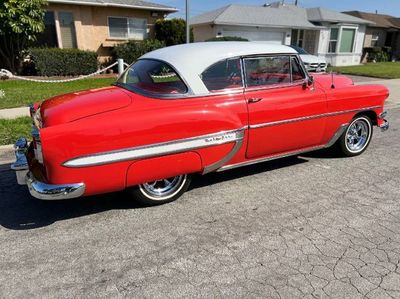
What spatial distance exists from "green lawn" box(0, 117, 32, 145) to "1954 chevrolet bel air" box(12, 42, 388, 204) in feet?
7.59

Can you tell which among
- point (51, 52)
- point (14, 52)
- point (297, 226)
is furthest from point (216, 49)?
point (14, 52)

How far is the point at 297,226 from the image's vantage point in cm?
343

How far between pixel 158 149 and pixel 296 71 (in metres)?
2.25

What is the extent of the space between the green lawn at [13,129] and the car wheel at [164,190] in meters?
3.25

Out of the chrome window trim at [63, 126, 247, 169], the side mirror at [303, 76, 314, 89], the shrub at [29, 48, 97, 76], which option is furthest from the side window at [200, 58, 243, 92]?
the shrub at [29, 48, 97, 76]

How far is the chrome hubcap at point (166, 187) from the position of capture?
3.80m

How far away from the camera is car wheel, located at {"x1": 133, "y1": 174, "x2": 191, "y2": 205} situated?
3750 millimetres

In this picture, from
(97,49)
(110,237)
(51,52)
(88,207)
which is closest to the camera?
(110,237)

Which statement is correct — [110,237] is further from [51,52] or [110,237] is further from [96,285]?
[51,52]

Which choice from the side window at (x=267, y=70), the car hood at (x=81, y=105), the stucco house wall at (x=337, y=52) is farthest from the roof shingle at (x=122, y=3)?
the side window at (x=267, y=70)

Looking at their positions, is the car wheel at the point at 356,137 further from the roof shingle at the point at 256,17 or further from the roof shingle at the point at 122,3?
the roof shingle at the point at 256,17

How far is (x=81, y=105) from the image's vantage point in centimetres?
345

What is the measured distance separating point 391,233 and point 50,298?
118 inches

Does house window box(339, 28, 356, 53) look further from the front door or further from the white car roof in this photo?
the white car roof
